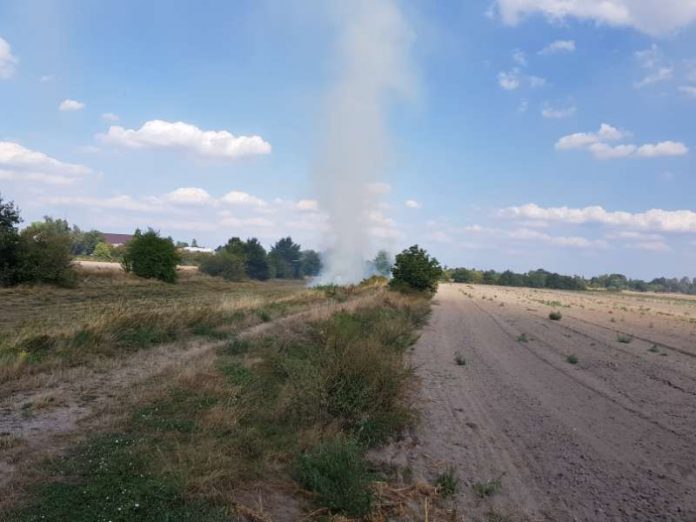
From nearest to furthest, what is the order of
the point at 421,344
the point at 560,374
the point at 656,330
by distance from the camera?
the point at 560,374 → the point at 421,344 → the point at 656,330

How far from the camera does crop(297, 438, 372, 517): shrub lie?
4746 mm

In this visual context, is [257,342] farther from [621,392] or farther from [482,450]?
[621,392]

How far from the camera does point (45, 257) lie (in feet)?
112

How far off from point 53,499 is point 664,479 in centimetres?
656

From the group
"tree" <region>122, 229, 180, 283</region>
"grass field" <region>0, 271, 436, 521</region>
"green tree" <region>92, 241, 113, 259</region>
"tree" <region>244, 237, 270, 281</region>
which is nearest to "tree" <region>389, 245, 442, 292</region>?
"tree" <region>122, 229, 180, 283</region>

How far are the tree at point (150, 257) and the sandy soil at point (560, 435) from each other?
38982 mm

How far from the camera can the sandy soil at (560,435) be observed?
18.3ft

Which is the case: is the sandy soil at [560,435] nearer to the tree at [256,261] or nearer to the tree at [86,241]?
the tree at [256,261]

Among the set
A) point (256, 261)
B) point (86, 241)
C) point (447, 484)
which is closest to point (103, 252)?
point (86, 241)

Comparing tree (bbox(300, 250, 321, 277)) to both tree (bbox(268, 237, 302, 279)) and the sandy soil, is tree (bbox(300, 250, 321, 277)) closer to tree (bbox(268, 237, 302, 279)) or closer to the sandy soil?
tree (bbox(268, 237, 302, 279))

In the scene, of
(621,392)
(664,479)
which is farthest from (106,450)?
(621,392)

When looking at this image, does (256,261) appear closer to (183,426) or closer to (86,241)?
(86,241)

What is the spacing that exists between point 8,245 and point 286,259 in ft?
300

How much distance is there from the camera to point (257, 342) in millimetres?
13289
